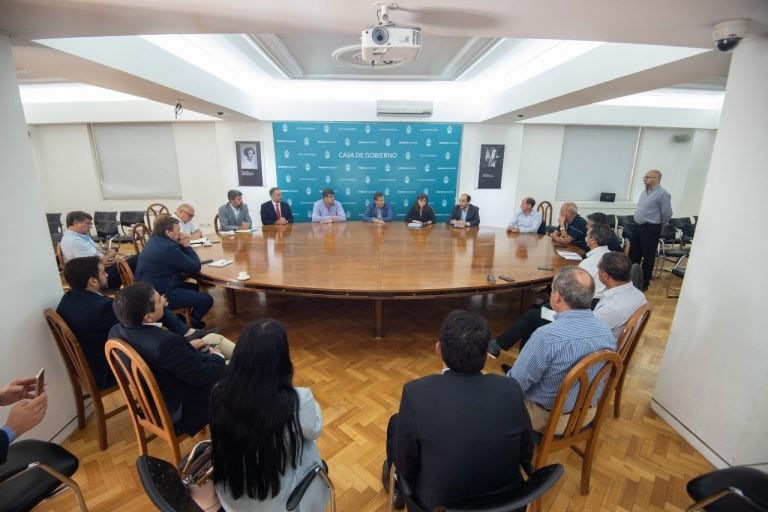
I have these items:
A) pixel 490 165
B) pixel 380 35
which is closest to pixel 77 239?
pixel 380 35

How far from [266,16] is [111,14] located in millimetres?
806

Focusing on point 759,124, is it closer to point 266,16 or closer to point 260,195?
point 266,16

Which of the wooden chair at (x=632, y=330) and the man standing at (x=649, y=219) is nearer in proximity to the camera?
the wooden chair at (x=632, y=330)

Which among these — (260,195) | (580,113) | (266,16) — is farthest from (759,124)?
(260,195)

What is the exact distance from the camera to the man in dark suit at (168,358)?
1.54 metres

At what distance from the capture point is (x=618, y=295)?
6.80 feet

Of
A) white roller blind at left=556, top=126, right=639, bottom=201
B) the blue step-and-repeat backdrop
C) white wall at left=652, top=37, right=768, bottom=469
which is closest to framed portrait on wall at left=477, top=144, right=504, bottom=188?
the blue step-and-repeat backdrop

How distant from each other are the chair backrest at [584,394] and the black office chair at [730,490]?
397 mm

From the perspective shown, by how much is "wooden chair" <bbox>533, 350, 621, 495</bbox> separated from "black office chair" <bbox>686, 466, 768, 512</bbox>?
→ 39 centimetres

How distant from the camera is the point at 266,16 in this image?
6.31 feet

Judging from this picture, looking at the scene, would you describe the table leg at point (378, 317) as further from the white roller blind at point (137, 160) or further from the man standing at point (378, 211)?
the white roller blind at point (137, 160)

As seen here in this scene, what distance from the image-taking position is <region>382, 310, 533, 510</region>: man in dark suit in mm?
1059

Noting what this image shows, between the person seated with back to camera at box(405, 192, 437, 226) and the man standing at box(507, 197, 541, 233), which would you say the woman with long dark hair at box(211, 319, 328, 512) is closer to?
the man standing at box(507, 197, 541, 233)

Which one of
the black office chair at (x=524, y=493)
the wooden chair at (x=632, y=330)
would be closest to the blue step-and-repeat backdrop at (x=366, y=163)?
the wooden chair at (x=632, y=330)
